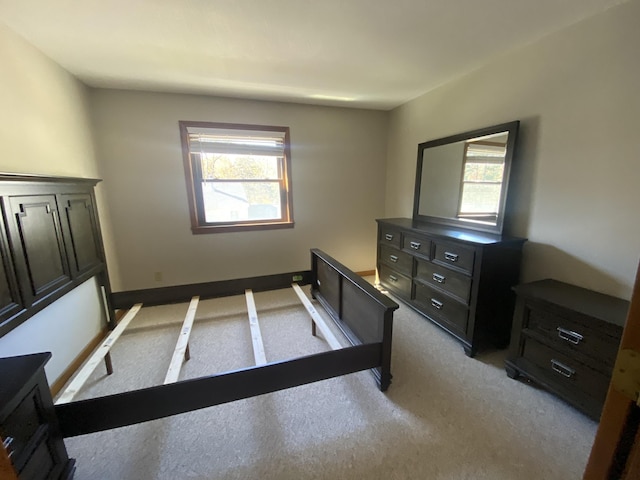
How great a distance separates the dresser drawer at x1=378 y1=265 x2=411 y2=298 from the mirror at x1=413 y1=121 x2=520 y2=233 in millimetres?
726

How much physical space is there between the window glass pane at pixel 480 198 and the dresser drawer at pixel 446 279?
0.65 meters

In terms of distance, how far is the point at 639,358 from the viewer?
457 millimetres

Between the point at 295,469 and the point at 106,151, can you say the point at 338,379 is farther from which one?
the point at 106,151

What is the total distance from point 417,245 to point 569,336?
129 cm

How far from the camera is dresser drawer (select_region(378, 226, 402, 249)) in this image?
291 centimetres

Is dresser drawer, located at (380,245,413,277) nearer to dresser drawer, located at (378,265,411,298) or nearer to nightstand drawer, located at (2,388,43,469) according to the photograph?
dresser drawer, located at (378,265,411,298)

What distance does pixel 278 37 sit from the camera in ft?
6.05

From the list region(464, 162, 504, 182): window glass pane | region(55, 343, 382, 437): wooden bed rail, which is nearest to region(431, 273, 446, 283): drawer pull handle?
region(464, 162, 504, 182): window glass pane

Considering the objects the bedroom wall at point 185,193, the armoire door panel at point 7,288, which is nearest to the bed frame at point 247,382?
the armoire door panel at point 7,288

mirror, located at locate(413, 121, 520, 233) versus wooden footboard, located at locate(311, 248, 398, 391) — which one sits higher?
mirror, located at locate(413, 121, 520, 233)

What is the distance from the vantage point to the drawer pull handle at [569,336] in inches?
59.3

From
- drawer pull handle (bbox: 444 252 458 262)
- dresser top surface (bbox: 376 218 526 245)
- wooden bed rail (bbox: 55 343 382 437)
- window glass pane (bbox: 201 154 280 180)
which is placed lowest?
wooden bed rail (bbox: 55 343 382 437)

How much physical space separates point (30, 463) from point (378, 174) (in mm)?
3881

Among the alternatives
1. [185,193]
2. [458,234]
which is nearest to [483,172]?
[458,234]
